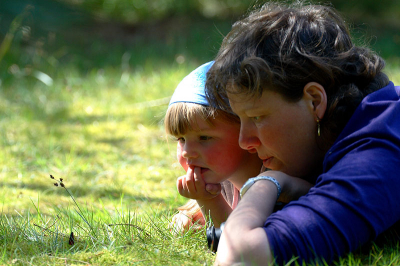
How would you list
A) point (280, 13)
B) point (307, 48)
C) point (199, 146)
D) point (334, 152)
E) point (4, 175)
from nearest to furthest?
point (334, 152)
point (307, 48)
point (280, 13)
point (199, 146)
point (4, 175)

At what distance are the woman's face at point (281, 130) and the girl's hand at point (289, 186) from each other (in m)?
0.10

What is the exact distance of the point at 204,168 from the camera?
2625 mm

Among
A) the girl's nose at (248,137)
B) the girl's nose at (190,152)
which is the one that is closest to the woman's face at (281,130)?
the girl's nose at (248,137)

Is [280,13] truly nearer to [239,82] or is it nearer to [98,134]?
[239,82]

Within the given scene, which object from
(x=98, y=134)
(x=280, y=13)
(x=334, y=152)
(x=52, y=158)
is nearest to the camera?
(x=334, y=152)

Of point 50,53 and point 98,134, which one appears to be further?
point 50,53

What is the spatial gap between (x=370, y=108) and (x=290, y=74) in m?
0.37

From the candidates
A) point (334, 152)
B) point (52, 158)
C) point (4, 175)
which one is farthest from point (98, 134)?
point (334, 152)

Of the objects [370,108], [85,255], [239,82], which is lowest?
[85,255]

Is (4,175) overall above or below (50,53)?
below

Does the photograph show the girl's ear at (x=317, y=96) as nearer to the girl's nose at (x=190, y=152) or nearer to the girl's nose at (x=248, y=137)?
the girl's nose at (x=248, y=137)

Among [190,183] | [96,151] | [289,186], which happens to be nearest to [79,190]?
[96,151]

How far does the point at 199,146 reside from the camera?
2.60 meters

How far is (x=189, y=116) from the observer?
2.60m
